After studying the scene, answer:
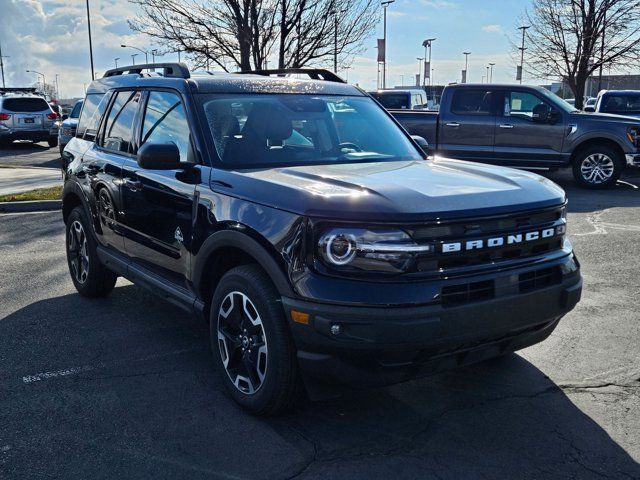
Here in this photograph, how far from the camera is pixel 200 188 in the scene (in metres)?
3.94

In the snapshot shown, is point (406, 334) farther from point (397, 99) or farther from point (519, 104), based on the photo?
point (397, 99)

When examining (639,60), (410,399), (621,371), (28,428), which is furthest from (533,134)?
(639,60)

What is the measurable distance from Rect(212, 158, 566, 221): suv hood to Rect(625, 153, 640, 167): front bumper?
966 centimetres

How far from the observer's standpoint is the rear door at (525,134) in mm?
12703

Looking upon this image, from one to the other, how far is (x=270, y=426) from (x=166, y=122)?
2.20 meters

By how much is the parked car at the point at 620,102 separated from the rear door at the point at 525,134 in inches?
217

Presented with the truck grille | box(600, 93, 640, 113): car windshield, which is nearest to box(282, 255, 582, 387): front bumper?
the truck grille

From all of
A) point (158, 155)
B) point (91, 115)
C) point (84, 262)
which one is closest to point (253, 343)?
point (158, 155)

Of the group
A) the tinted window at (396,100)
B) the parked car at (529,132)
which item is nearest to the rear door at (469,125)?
the parked car at (529,132)

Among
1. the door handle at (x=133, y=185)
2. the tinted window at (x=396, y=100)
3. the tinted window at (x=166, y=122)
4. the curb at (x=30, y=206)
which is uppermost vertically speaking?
the tinted window at (x=396, y=100)

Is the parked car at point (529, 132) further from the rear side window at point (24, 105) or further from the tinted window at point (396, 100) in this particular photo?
the rear side window at point (24, 105)

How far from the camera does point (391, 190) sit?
10.8 feet

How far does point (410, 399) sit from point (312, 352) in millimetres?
989

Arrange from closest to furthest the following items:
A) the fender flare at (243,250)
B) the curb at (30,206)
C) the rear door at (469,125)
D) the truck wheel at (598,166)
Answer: the fender flare at (243,250) < the curb at (30,206) < the truck wheel at (598,166) < the rear door at (469,125)
